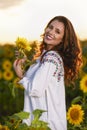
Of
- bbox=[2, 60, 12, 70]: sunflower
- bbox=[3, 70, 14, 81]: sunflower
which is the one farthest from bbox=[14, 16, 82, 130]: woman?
bbox=[2, 60, 12, 70]: sunflower

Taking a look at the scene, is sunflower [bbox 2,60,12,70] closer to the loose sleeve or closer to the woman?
the woman

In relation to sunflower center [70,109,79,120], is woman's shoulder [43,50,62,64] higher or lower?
higher

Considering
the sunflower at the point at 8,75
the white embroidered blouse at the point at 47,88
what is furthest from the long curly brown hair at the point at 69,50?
the sunflower at the point at 8,75

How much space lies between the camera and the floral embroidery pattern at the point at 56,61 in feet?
11.0

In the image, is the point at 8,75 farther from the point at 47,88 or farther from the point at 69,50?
the point at 47,88

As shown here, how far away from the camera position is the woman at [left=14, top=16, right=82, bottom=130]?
3.32 metres

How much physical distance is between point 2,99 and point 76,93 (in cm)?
67

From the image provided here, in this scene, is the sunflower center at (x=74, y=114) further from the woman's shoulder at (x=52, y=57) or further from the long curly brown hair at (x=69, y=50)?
the woman's shoulder at (x=52, y=57)

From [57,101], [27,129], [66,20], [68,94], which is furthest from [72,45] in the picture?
[68,94]

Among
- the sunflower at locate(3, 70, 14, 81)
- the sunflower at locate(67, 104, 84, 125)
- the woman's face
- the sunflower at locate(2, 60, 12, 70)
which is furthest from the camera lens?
the sunflower at locate(2, 60, 12, 70)

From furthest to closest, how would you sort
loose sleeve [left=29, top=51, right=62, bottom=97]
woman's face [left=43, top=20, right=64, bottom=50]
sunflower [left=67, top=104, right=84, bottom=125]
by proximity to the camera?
1. sunflower [left=67, top=104, right=84, bottom=125]
2. woman's face [left=43, top=20, right=64, bottom=50]
3. loose sleeve [left=29, top=51, right=62, bottom=97]

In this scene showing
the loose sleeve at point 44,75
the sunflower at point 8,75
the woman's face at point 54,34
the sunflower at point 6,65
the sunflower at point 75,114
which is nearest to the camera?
the loose sleeve at point 44,75

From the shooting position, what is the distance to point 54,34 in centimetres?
347

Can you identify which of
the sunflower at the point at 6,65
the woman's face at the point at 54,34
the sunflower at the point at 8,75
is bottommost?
the sunflower at the point at 8,75
